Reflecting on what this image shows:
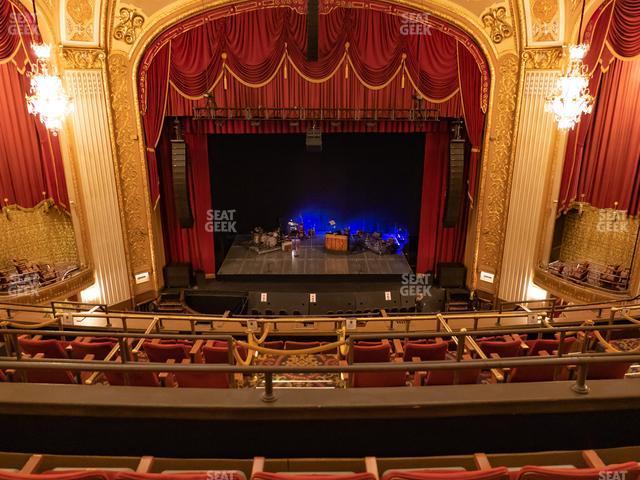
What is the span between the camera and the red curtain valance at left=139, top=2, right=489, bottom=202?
9.59m

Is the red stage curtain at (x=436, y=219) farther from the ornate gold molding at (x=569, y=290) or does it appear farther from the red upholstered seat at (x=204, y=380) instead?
the red upholstered seat at (x=204, y=380)

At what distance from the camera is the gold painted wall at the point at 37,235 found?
876 centimetres

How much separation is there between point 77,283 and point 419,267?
7521 mm

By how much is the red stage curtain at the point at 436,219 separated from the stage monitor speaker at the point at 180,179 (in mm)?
5439

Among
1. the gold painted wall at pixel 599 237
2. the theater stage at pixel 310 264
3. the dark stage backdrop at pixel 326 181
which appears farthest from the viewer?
the dark stage backdrop at pixel 326 181

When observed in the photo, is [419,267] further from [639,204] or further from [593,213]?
[639,204]

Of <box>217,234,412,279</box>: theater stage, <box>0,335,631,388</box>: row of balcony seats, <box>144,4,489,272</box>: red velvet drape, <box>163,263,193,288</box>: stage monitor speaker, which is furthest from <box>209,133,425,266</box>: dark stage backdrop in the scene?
<box>0,335,631,388</box>: row of balcony seats

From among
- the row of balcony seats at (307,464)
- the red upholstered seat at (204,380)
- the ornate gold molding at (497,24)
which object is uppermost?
the ornate gold molding at (497,24)

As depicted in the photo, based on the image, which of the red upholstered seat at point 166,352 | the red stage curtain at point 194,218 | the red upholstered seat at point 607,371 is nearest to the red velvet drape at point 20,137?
the red stage curtain at point 194,218

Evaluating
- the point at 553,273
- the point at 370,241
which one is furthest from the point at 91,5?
the point at 553,273

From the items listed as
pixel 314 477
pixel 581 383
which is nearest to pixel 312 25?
pixel 581 383

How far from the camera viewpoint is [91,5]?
8.57 m

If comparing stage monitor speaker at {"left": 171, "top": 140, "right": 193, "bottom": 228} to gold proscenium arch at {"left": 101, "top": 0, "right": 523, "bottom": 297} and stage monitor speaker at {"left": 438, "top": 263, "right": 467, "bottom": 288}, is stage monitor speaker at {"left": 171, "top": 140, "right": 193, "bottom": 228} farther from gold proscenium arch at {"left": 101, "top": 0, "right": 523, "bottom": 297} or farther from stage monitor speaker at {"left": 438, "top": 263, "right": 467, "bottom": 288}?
stage monitor speaker at {"left": 438, "top": 263, "right": 467, "bottom": 288}

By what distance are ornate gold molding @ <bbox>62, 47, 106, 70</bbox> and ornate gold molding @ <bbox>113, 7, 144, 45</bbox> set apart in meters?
0.53
